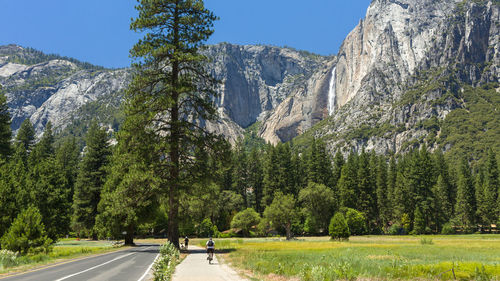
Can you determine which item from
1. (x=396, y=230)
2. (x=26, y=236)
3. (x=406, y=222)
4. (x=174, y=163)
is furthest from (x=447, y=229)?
(x=26, y=236)

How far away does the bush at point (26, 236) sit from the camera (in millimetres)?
23375

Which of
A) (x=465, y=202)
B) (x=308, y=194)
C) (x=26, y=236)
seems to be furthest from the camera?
(x=465, y=202)

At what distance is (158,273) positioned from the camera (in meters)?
12.3

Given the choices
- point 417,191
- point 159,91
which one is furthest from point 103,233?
point 417,191

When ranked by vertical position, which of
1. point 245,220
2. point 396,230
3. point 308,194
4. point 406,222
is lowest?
point 396,230

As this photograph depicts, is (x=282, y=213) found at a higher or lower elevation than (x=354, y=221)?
higher

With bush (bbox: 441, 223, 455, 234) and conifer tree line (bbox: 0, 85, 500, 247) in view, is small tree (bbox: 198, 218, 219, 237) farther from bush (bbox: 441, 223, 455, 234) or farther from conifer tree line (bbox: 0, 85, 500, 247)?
bush (bbox: 441, 223, 455, 234)

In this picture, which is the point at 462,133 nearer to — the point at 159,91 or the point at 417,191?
the point at 417,191

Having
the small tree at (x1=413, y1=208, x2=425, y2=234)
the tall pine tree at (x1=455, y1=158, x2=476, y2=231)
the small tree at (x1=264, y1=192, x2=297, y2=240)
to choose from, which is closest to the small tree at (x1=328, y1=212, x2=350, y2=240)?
the small tree at (x1=264, y1=192, x2=297, y2=240)

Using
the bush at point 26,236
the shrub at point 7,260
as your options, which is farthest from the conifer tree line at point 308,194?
the shrub at point 7,260

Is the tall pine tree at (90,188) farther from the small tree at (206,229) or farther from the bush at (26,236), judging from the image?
the small tree at (206,229)

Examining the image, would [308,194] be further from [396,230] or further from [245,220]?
[396,230]

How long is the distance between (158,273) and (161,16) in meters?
21.1

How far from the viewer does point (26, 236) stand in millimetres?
23609
